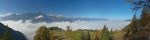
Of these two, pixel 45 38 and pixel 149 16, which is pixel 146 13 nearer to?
pixel 149 16

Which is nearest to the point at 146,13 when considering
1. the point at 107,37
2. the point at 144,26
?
the point at 144,26

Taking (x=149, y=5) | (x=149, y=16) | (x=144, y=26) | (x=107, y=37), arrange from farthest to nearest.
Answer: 1. (x=107, y=37)
2. (x=144, y=26)
3. (x=149, y=16)
4. (x=149, y=5)

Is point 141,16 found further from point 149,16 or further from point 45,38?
point 45,38

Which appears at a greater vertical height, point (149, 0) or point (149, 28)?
point (149, 0)

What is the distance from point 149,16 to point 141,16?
61 centimetres

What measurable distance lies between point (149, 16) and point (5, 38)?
55.9 m

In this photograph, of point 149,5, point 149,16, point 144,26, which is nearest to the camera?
point 149,5

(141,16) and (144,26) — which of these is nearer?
(141,16)

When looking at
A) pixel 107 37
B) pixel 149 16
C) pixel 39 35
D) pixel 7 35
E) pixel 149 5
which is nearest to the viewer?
pixel 149 5

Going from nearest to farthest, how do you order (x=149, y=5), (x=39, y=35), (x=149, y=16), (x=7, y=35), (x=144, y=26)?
(x=149, y=5) < (x=149, y=16) < (x=144, y=26) < (x=39, y=35) < (x=7, y=35)

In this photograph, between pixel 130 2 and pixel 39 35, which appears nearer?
pixel 130 2

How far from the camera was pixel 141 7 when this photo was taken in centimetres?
2464

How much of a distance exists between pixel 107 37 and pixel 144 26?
5303 inches

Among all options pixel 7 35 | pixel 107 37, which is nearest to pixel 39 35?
pixel 7 35
